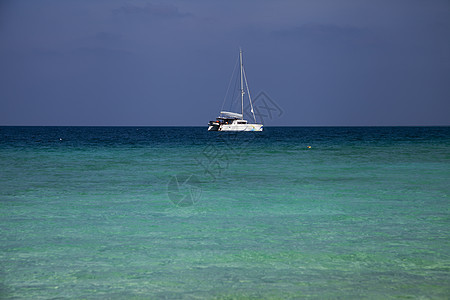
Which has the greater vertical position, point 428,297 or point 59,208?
point 428,297

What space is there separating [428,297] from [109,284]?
414 cm

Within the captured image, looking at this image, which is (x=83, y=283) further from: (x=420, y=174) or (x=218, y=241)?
(x=420, y=174)

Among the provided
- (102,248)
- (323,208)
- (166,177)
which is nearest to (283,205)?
(323,208)

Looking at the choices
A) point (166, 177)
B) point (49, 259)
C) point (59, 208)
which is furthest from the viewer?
point (166, 177)

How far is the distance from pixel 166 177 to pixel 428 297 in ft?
47.8

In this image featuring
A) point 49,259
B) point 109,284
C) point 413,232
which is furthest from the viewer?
point 413,232

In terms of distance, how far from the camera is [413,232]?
342 inches

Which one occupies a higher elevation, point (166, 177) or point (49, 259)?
point (49, 259)

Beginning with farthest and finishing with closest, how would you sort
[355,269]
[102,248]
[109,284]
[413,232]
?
[413,232]
[102,248]
[355,269]
[109,284]

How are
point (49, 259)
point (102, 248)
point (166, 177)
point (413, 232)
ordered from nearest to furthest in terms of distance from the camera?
point (49, 259), point (102, 248), point (413, 232), point (166, 177)

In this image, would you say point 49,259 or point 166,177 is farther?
point 166,177

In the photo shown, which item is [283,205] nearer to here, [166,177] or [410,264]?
[410,264]

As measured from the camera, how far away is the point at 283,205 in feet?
39.3

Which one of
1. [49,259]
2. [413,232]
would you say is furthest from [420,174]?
[49,259]
